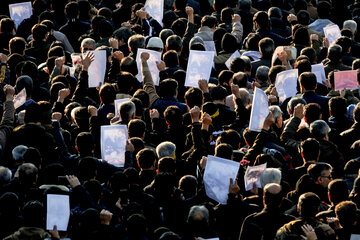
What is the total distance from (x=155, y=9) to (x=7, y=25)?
2748mm

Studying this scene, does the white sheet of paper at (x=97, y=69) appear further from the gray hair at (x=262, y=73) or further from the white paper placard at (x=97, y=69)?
the gray hair at (x=262, y=73)

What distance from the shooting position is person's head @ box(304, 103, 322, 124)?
37.8 feet

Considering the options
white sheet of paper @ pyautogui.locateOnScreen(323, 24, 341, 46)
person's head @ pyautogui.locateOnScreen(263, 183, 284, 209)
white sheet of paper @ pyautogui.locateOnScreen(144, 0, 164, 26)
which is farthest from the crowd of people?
white sheet of paper @ pyautogui.locateOnScreen(323, 24, 341, 46)

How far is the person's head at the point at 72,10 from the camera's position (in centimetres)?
1586

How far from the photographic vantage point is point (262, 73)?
43.9 feet

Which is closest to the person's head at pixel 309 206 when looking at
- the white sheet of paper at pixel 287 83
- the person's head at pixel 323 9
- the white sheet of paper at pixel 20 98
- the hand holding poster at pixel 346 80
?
the white sheet of paper at pixel 287 83

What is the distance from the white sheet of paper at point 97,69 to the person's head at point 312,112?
11.0 feet

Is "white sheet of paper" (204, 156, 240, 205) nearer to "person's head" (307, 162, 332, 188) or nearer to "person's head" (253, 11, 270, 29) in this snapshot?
"person's head" (307, 162, 332, 188)

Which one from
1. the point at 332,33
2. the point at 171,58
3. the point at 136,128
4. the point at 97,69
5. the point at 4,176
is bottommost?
A: the point at 4,176

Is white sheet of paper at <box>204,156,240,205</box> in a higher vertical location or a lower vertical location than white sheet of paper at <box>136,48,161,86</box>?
lower

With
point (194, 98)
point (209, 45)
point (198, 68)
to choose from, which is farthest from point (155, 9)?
point (194, 98)

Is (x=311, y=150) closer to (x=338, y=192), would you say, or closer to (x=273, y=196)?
(x=338, y=192)

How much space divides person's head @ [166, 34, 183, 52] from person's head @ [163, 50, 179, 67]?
475mm

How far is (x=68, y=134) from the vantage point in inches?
461
